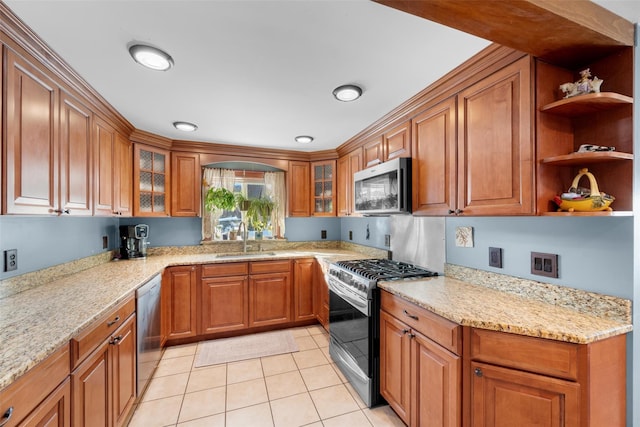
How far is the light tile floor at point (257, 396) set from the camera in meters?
1.85

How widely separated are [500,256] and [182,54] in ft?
7.60

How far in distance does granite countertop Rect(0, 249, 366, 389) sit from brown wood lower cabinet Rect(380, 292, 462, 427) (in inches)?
67.7

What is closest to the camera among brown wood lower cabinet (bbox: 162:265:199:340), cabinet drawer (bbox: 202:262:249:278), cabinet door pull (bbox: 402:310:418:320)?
cabinet door pull (bbox: 402:310:418:320)

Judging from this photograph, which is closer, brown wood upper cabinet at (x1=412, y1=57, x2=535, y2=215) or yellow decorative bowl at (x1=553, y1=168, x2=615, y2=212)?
yellow decorative bowl at (x1=553, y1=168, x2=615, y2=212)

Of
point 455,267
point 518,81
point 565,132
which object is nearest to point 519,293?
point 455,267

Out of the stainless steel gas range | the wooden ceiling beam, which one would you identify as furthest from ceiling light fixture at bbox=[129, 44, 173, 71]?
the stainless steel gas range

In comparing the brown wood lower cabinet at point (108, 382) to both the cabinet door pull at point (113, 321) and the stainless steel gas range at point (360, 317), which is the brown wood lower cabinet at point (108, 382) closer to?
the cabinet door pull at point (113, 321)

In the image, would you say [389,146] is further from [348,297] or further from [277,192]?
[277,192]

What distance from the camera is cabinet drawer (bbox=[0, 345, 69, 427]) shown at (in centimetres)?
85

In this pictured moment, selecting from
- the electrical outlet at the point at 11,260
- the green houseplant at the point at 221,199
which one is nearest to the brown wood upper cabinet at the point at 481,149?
the green houseplant at the point at 221,199

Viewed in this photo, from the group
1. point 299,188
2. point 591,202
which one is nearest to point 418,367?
point 591,202

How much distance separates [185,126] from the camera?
2.64 m

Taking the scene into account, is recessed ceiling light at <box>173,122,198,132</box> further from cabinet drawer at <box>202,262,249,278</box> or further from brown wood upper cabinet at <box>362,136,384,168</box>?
brown wood upper cabinet at <box>362,136,384,168</box>

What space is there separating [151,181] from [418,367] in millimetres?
3174
